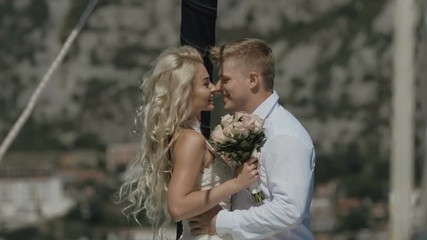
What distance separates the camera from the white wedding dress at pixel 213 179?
15.4 feet

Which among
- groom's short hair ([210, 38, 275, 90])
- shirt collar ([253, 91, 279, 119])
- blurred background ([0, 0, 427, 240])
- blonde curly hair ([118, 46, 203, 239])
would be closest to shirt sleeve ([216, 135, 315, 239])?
shirt collar ([253, 91, 279, 119])

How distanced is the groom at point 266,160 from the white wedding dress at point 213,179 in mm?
26

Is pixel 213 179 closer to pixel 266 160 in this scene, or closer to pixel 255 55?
pixel 266 160

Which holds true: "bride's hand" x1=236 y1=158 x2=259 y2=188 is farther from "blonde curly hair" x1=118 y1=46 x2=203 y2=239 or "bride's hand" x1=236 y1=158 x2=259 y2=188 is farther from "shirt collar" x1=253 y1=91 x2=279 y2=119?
"blonde curly hair" x1=118 y1=46 x2=203 y2=239

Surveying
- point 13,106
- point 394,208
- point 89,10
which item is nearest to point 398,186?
point 394,208

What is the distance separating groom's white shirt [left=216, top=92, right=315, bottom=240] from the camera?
4.44 metres

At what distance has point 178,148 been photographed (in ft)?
15.3

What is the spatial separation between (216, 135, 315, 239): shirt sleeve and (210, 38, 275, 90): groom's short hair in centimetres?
23

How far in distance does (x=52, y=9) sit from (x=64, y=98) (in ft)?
15.7

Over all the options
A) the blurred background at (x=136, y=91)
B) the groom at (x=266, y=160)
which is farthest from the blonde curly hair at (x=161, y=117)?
the blurred background at (x=136, y=91)

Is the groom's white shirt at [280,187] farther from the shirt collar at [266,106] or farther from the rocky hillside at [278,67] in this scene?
the rocky hillside at [278,67]

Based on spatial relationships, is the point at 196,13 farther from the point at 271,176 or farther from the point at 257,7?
the point at 257,7

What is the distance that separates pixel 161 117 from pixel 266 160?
0.42 metres

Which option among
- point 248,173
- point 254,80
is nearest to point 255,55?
point 254,80
